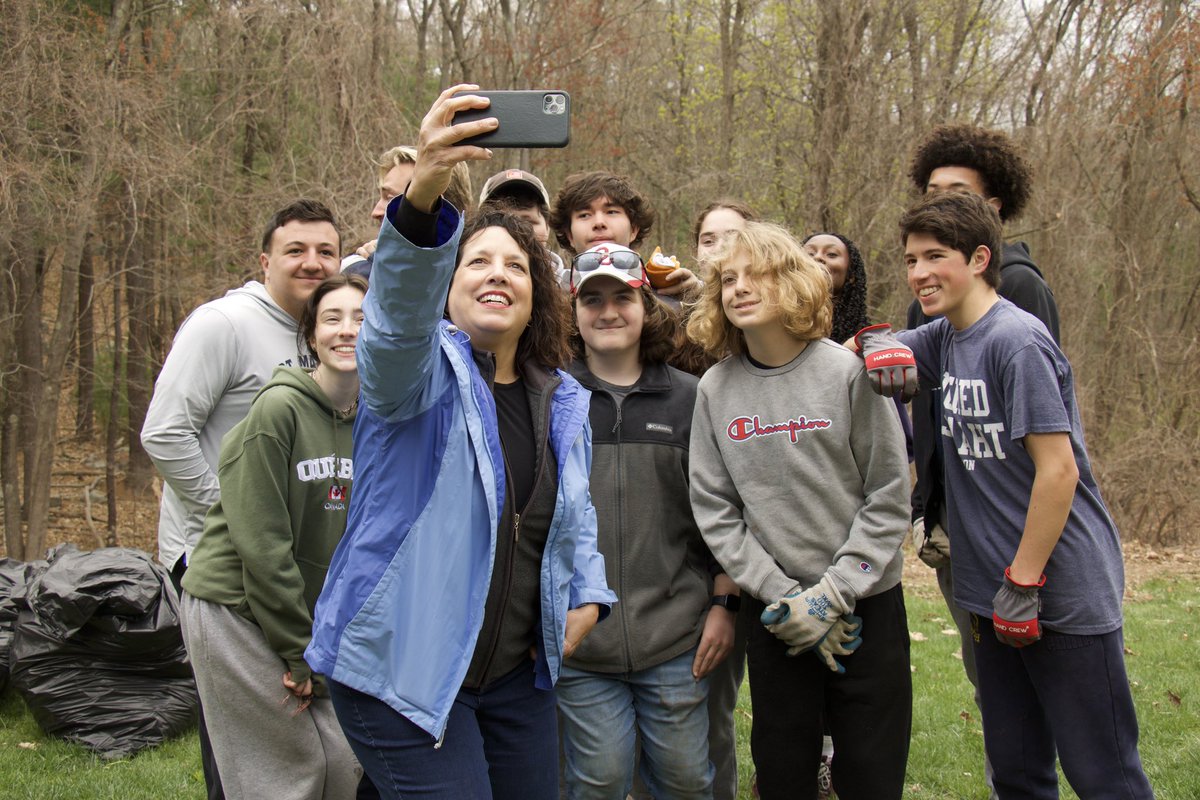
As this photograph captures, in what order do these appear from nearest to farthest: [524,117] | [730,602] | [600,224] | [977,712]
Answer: [524,117] → [730,602] → [600,224] → [977,712]

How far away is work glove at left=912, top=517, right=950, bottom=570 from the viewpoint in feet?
11.0

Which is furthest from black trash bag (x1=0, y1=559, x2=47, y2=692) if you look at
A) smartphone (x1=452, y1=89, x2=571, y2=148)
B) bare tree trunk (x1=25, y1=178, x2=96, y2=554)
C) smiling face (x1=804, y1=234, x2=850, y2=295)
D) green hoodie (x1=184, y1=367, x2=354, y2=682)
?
bare tree trunk (x1=25, y1=178, x2=96, y2=554)

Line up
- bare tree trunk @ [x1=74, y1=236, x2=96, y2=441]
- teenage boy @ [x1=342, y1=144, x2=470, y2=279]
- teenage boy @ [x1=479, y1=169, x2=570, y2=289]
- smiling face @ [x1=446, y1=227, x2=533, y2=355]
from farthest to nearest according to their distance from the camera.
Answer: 1. bare tree trunk @ [x1=74, y1=236, x2=96, y2=441]
2. teenage boy @ [x1=479, y1=169, x2=570, y2=289]
3. teenage boy @ [x1=342, y1=144, x2=470, y2=279]
4. smiling face @ [x1=446, y1=227, x2=533, y2=355]

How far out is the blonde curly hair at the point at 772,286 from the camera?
2.99 meters

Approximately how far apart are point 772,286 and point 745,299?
0.31 ft

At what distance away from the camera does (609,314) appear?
131 inches

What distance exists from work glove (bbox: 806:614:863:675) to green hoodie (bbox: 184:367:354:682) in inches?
57.8

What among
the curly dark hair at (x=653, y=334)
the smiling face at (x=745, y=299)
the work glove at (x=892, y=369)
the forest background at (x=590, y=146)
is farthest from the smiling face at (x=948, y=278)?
the forest background at (x=590, y=146)

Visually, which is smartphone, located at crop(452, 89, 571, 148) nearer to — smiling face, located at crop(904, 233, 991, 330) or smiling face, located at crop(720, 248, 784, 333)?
smiling face, located at crop(720, 248, 784, 333)

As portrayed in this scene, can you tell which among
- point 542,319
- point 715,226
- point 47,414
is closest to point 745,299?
point 542,319

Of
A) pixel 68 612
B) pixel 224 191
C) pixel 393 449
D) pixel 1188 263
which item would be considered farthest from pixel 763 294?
pixel 1188 263

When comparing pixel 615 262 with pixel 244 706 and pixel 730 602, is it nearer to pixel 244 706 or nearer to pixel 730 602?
pixel 730 602

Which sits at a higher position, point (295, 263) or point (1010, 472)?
point (295, 263)

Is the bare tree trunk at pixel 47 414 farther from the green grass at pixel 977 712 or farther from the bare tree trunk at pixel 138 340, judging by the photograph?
the green grass at pixel 977 712
